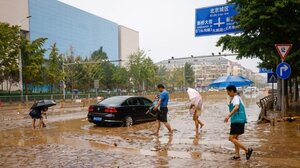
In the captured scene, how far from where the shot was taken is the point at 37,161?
8.09 metres

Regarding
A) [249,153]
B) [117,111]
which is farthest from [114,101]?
[249,153]

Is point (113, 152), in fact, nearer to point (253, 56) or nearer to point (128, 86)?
point (253, 56)

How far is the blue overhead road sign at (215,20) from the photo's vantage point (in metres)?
20.4

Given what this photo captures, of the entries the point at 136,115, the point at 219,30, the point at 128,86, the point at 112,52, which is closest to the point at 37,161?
the point at 136,115

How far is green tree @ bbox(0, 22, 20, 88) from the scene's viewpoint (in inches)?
1485

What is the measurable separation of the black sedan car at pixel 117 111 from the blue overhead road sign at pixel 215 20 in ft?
25.4

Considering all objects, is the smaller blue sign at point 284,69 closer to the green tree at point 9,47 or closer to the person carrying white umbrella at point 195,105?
the person carrying white umbrella at point 195,105

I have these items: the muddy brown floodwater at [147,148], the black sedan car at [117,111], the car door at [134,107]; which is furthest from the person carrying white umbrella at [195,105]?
the car door at [134,107]

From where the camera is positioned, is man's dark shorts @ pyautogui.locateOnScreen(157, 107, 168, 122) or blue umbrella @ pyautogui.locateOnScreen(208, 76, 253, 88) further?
blue umbrella @ pyautogui.locateOnScreen(208, 76, 253, 88)

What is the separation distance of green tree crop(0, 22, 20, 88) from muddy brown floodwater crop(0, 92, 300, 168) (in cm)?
2729

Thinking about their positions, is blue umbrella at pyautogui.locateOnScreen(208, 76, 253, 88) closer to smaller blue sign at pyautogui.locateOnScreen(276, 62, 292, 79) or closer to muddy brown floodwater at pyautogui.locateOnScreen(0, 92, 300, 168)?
muddy brown floodwater at pyautogui.locateOnScreen(0, 92, 300, 168)

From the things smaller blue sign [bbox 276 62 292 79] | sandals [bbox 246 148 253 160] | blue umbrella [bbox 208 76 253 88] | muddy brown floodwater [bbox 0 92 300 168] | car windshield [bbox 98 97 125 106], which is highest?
smaller blue sign [bbox 276 62 292 79]

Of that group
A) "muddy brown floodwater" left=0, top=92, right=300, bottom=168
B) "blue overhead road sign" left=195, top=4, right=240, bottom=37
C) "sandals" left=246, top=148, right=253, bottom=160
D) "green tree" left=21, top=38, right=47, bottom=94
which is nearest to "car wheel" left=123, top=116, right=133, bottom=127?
"muddy brown floodwater" left=0, top=92, right=300, bottom=168

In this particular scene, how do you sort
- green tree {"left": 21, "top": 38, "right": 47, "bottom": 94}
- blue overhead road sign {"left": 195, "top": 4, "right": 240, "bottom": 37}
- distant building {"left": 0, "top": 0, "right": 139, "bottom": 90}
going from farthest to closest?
distant building {"left": 0, "top": 0, "right": 139, "bottom": 90}
green tree {"left": 21, "top": 38, "right": 47, "bottom": 94}
blue overhead road sign {"left": 195, "top": 4, "right": 240, "bottom": 37}
